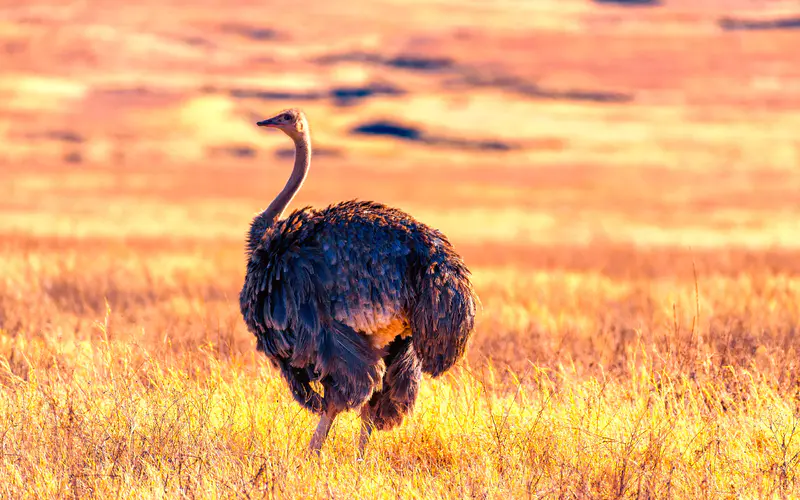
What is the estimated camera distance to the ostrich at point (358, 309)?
21.6ft

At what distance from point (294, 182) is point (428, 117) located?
178 feet

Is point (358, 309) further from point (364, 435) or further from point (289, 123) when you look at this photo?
point (289, 123)

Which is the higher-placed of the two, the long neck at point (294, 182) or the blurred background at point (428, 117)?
the long neck at point (294, 182)

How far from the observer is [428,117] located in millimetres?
61406

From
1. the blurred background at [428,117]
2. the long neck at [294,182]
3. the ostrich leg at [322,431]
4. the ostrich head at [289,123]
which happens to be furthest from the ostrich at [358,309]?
the blurred background at [428,117]

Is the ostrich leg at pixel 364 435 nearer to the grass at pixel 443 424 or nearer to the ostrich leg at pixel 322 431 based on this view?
the grass at pixel 443 424

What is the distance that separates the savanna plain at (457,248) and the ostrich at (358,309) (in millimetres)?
304

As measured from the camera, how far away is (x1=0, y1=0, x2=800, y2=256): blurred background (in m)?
33.6

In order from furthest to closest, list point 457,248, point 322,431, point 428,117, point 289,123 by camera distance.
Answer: point 428,117 → point 457,248 → point 289,123 → point 322,431

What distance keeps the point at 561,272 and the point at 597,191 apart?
25.7 meters

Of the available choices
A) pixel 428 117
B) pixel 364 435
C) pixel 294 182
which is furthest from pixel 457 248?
pixel 428 117

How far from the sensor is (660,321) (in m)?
11.2

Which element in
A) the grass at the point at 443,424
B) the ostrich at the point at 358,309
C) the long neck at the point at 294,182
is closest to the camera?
the grass at the point at 443,424

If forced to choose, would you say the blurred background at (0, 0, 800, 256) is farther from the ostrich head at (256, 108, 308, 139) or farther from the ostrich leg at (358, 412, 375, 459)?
the ostrich leg at (358, 412, 375, 459)
